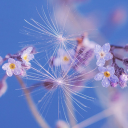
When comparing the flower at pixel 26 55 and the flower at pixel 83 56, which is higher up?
the flower at pixel 26 55

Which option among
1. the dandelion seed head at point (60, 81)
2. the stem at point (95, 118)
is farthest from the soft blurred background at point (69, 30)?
the dandelion seed head at point (60, 81)

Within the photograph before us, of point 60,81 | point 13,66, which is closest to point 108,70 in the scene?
point 60,81

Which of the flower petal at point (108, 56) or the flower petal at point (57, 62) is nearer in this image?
the flower petal at point (108, 56)

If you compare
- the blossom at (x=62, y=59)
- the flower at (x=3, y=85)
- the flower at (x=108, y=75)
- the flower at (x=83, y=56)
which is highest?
the flower at (x=3, y=85)

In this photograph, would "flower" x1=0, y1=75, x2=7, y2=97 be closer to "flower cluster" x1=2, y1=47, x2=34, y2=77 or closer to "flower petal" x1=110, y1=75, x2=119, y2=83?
"flower cluster" x1=2, y1=47, x2=34, y2=77

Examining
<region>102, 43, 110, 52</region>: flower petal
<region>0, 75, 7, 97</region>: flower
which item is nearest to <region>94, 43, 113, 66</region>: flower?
<region>102, 43, 110, 52</region>: flower petal

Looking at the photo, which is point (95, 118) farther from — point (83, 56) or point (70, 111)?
point (83, 56)

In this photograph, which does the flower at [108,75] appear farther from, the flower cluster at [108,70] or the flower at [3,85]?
the flower at [3,85]

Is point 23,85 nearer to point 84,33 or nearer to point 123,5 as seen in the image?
point 84,33

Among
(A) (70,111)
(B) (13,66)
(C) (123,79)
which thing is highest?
(B) (13,66)
